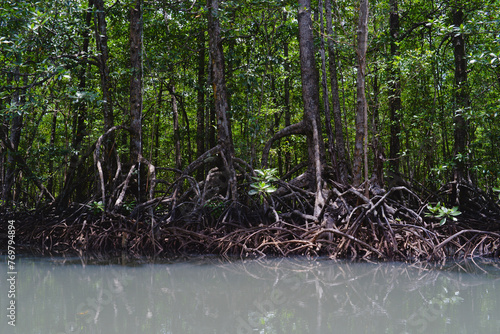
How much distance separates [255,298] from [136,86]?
5182 millimetres

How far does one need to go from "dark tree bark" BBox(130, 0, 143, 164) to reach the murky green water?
2.88 metres

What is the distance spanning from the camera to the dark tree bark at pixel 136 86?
7.26 meters

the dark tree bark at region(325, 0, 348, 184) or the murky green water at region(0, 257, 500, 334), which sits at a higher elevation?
the dark tree bark at region(325, 0, 348, 184)

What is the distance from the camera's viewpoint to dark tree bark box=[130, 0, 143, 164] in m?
7.26

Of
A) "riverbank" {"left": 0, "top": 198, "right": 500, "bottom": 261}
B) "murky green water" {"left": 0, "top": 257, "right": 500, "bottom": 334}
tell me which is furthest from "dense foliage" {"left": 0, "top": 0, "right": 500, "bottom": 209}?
"murky green water" {"left": 0, "top": 257, "right": 500, "bottom": 334}

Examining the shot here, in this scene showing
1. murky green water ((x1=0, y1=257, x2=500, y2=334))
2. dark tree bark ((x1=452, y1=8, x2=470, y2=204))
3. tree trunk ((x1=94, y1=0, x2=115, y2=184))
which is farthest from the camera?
tree trunk ((x1=94, y1=0, x2=115, y2=184))

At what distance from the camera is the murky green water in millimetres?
2643

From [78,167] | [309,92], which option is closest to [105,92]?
[78,167]

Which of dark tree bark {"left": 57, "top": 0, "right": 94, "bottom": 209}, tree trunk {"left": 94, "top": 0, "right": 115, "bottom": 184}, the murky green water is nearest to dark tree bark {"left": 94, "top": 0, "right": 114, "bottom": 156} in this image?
tree trunk {"left": 94, "top": 0, "right": 115, "bottom": 184}

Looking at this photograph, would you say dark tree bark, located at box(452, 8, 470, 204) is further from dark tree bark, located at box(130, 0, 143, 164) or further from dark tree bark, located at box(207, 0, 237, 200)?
dark tree bark, located at box(130, 0, 143, 164)

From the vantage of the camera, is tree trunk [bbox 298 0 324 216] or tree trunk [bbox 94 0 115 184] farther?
tree trunk [bbox 94 0 115 184]

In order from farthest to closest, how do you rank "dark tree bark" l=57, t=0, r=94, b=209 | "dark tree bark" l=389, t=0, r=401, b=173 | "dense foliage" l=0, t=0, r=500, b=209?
"dark tree bark" l=389, t=0, r=401, b=173 → "dark tree bark" l=57, t=0, r=94, b=209 → "dense foliage" l=0, t=0, r=500, b=209

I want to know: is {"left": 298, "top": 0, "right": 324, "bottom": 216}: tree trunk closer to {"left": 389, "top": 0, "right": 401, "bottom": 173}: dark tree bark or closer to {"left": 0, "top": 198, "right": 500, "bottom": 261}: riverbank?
{"left": 0, "top": 198, "right": 500, "bottom": 261}: riverbank

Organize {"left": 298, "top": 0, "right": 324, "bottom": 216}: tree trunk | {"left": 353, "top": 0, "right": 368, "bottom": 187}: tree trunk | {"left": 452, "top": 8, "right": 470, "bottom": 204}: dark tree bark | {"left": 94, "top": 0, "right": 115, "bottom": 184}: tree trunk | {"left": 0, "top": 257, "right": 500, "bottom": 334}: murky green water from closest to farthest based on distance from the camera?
{"left": 0, "top": 257, "right": 500, "bottom": 334}: murky green water → {"left": 353, "top": 0, "right": 368, "bottom": 187}: tree trunk → {"left": 298, "top": 0, "right": 324, "bottom": 216}: tree trunk → {"left": 452, "top": 8, "right": 470, "bottom": 204}: dark tree bark → {"left": 94, "top": 0, "right": 115, "bottom": 184}: tree trunk
